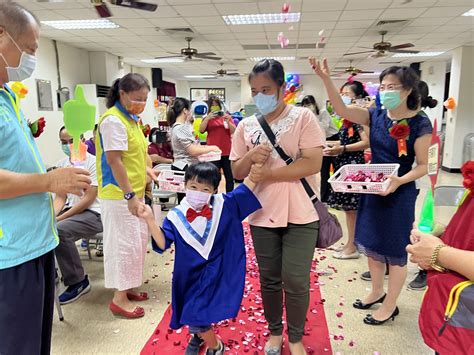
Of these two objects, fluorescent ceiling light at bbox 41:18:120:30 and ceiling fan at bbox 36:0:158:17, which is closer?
ceiling fan at bbox 36:0:158:17

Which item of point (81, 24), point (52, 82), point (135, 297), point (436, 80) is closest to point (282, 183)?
point (135, 297)

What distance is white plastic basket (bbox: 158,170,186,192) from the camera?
254 centimetres

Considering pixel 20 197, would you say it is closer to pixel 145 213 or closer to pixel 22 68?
pixel 22 68

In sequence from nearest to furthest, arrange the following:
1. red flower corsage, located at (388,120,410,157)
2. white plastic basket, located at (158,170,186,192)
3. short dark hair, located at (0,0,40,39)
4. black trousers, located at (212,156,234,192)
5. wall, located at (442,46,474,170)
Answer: short dark hair, located at (0,0,40,39), red flower corsage, located at (388,120,410,157), white plastic basket, located at (158,170,186,192), black trousers, located at (212,156,234,192), wall, located at (442,46,474,170)

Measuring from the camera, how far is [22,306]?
1126 millimetres

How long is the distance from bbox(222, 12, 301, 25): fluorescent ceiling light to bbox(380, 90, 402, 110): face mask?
436 centimetres

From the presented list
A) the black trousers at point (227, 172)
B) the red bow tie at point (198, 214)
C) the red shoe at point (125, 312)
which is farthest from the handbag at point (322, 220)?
the black trousers at point (227, 172)

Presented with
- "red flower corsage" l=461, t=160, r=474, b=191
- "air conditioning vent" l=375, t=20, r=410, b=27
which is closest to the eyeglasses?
"red flower corsage" l=461, t=160, r=474, b=191

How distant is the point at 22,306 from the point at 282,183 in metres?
1.12

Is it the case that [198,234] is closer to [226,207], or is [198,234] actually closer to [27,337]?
[226,207]

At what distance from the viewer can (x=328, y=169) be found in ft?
15.1

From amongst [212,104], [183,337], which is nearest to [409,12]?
[212,104]

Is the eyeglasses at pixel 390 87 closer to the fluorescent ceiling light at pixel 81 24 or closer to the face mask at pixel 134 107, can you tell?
the face mask at pixel 134 107

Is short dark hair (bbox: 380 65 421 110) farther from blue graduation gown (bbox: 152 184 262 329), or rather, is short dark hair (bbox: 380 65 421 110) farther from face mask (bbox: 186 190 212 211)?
face mask (bbox: 186 190 212 211)
